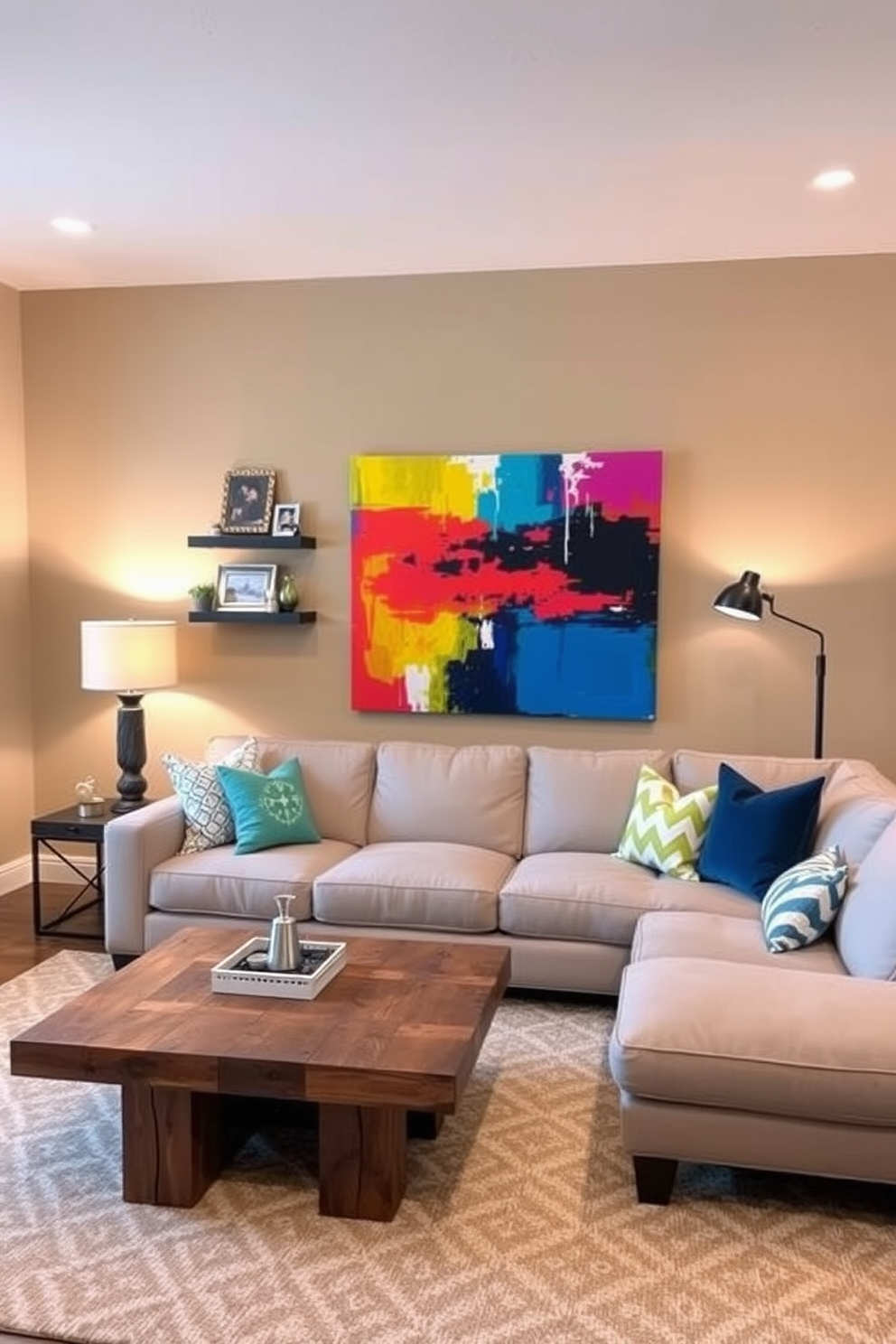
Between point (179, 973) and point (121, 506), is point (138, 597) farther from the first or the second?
point (179, 973)

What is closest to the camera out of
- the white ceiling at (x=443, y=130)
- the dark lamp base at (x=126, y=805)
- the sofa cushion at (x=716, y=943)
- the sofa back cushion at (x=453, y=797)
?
the white ceiling at (x=443, y=130)

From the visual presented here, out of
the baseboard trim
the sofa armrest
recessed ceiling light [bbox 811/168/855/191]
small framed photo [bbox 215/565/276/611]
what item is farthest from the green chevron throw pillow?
the baseboard trim

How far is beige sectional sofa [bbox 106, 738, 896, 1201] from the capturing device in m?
2.23

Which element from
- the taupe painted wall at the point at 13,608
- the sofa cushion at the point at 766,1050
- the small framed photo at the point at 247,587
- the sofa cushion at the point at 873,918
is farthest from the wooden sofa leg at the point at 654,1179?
the taupe painted wall at the point at 13,608

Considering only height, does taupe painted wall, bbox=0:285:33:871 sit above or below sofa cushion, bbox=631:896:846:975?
above

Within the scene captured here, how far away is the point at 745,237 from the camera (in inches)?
157

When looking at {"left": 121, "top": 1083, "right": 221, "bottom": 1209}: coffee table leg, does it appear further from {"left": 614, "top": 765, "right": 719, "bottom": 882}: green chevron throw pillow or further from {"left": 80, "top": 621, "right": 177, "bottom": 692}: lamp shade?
{"left": 80, "top": 621, "right": 177, "bottom": 692}: lamp shade

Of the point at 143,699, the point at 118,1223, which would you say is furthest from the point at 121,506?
the point at 118,1223

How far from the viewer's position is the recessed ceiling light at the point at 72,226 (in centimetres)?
388

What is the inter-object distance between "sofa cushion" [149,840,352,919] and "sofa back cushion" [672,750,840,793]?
1.30m

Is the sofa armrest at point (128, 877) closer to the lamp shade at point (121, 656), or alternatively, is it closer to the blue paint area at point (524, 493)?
the lamp shade at point (121, 656)

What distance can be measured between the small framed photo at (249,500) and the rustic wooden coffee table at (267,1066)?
2.52 metres

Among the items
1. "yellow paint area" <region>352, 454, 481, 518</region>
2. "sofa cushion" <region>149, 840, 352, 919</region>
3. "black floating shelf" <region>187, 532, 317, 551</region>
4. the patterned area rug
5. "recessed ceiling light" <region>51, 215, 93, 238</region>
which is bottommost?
the patterned area rug

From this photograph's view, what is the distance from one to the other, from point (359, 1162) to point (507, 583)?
2.67 m
